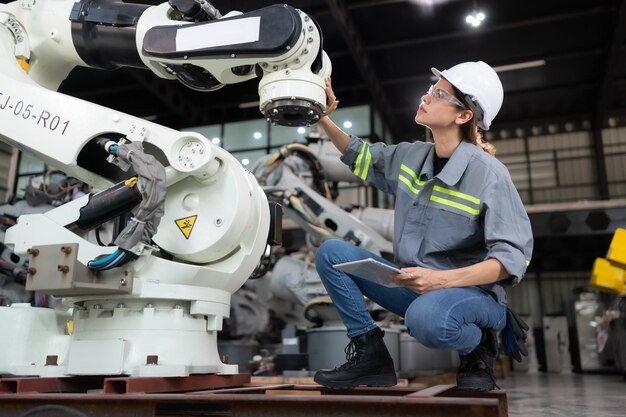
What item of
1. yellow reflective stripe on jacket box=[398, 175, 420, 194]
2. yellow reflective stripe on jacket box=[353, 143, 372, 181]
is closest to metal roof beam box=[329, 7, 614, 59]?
yellow reflective stripe on jacket box=[353, 143, 372, 181]

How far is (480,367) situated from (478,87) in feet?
3.17

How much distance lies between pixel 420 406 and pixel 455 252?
0.72 meters

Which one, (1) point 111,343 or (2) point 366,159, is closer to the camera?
(1) point 111,343

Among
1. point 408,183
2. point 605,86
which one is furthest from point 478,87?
point 605,86

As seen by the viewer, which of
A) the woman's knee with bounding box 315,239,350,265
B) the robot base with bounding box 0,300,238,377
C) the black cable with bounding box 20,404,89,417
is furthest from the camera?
the woman's knee with bounding box 315,239,350,265

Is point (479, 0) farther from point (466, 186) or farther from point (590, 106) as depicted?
point (466, 186)

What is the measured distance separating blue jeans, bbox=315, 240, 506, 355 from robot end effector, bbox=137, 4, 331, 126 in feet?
1.79

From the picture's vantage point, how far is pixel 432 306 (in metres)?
1.64

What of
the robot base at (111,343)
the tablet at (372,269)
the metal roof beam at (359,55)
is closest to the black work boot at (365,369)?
the tablet at (372,269)

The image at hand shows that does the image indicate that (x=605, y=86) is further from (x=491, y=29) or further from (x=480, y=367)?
(x=480, y=367)

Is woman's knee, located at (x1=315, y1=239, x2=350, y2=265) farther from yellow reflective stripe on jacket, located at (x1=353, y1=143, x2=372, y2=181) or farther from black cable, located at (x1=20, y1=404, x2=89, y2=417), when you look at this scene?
black cable, located at (x1=20, y1=404, x2=89, y2=417)

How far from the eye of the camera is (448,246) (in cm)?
184

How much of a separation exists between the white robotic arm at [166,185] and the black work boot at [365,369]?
506 mm

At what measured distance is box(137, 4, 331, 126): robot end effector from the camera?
1.91m
